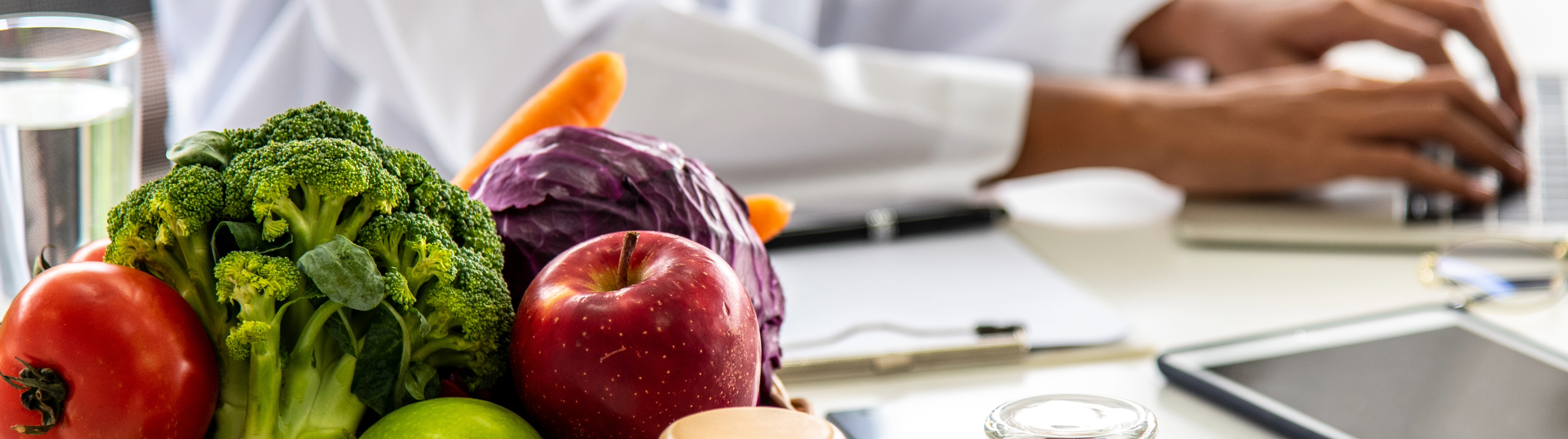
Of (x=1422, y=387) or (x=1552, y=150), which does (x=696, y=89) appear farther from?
(x=1552, y=150)

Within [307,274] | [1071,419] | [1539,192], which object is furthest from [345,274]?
[1539,192]

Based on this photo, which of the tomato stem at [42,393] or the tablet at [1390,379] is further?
the tablet at [1390,379]

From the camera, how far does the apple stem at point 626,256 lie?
12.6 inches

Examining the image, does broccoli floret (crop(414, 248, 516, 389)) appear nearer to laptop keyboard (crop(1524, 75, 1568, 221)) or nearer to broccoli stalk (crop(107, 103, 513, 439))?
broccoli stalk (crop(107, 103, 513, 439))

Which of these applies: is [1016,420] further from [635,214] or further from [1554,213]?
[1554,213]

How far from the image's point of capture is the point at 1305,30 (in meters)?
1.01

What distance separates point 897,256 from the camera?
2.46 feet

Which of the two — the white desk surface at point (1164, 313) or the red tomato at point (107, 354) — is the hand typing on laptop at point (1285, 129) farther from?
the red tomato at point (107, 354)

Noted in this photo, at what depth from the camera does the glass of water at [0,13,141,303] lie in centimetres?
50

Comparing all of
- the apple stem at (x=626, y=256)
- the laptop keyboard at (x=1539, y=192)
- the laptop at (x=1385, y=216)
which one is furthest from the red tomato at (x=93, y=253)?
the laptop keyboard at (x=1539, y=192)

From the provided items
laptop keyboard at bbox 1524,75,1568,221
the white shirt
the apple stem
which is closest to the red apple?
the apple stem

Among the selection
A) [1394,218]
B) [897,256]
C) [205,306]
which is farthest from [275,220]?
[1394,218]

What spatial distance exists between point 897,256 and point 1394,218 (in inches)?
15.3

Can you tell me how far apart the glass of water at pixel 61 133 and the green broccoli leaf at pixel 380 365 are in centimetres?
25
